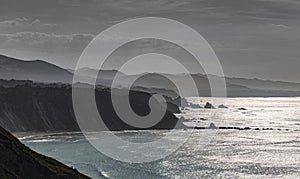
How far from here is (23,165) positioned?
1946 inches

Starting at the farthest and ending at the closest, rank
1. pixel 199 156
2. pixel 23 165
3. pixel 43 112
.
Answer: pixel 43 112, pixel 199 156, pixel 23 165

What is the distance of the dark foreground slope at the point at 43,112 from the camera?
538 ft

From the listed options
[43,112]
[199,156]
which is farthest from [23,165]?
[43,112]

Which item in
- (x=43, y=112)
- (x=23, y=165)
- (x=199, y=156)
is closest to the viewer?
(x=23, y=165)

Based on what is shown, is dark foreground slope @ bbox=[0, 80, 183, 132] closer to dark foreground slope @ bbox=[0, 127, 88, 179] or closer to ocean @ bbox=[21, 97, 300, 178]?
ocean @ bbox=[21, 97, 300, 178]

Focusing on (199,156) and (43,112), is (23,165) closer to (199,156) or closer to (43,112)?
(199,156)

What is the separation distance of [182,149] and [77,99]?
77.8 m

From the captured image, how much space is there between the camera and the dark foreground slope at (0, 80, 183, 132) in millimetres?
163875

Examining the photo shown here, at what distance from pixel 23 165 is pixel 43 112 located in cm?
12687

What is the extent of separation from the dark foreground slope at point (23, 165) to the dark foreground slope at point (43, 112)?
110 meters

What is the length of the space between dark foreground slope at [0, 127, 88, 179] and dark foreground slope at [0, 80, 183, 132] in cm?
10988

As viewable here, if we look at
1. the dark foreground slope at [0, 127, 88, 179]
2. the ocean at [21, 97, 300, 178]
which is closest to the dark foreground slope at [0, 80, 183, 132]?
the ocean at [21, 97, 300, 178]

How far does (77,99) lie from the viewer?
19200 centimetres

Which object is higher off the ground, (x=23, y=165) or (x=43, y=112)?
(x=23, y=165)
